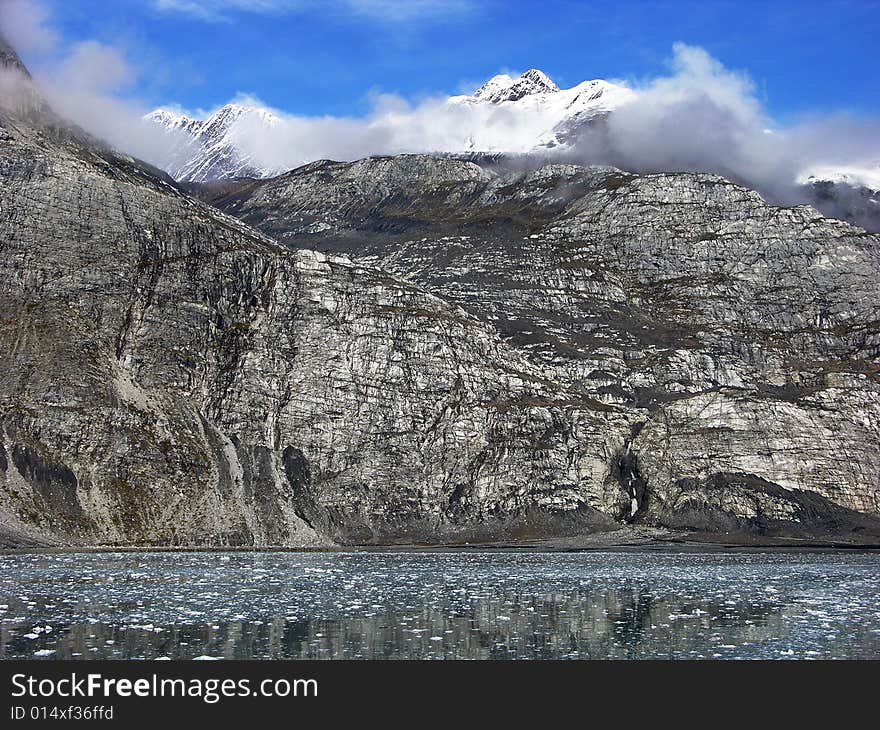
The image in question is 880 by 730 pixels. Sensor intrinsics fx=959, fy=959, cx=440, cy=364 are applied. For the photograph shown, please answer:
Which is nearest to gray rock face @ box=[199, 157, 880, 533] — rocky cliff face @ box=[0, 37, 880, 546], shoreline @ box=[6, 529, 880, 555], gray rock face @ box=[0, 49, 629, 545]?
rocky cliff face @ box=[0, 37, 880, 546]

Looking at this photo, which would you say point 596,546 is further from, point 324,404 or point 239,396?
point 239,396

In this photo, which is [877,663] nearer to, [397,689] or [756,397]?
[397,689]

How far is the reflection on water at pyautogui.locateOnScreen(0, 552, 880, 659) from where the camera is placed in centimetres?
3322

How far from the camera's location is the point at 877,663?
30328 mm

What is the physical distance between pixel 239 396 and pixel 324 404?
12182 millimetres

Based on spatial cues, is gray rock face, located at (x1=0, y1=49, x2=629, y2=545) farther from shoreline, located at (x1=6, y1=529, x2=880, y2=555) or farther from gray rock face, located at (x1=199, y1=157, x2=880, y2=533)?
gray rock face, located at (x1=199, y1=157, x2=880, y2=533)

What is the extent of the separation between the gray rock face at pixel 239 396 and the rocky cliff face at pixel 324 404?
32 centimetres

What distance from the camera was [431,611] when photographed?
44031mm

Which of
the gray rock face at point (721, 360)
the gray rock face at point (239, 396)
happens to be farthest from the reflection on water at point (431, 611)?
the gray rock face at point (721, 360)

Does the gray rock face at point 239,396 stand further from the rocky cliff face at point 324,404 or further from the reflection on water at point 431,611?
the reflection on water at point 431,611

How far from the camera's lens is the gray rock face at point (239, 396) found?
389 ft

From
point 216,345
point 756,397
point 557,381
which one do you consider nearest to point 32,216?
point 216,345

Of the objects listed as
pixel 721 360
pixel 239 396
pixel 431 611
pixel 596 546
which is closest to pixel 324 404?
pixel 239 396

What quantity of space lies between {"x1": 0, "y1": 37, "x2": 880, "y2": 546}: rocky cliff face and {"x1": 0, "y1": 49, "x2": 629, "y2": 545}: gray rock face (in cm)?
32
